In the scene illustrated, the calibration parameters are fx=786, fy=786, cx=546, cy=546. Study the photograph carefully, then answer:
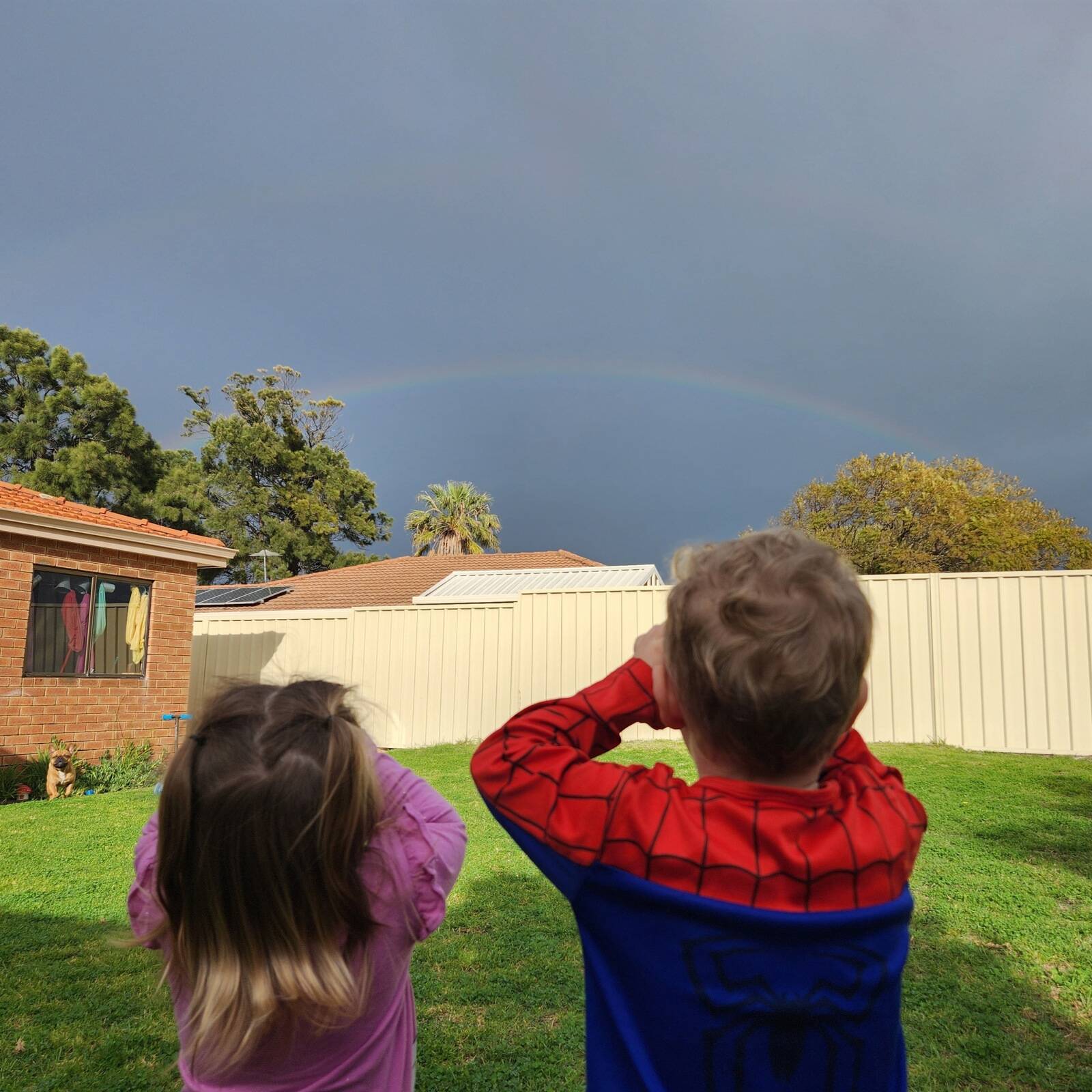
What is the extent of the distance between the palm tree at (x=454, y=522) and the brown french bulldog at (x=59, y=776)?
2086 centimetres

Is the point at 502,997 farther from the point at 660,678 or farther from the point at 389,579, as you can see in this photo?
the point at 389,579

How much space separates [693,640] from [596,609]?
9.75 metres

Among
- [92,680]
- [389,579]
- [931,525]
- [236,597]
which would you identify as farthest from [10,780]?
[931,525]

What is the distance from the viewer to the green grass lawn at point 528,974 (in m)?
2.46

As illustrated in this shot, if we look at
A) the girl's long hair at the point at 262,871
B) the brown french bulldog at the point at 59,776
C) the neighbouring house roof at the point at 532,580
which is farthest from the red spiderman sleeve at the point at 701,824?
the neighbouring house roof at the point at 532,580

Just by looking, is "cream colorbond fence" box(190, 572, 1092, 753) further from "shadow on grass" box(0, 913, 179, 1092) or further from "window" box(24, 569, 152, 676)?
"shadow on grass" box(0, 913, 179, 1092)

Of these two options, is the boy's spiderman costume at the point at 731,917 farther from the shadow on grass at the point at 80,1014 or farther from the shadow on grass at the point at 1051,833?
the shadow on grass at the point at 1051,833

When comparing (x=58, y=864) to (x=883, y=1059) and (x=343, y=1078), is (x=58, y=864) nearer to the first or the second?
(x=343, y=1078)

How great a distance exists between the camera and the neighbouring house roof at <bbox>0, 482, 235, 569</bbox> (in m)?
8.09

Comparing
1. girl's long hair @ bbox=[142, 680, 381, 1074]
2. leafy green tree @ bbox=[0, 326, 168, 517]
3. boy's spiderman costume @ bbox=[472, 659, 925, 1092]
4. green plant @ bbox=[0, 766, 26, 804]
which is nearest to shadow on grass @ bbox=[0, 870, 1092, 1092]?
girl's long hair @ bbox=[142, 680, 381, 1074]

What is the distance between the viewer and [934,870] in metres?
4.17

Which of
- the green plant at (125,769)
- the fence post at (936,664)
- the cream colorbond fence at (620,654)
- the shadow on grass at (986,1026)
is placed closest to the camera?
the shadow on grass at (986,1026)

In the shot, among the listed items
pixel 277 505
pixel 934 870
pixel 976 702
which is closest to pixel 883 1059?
pixel 934 870

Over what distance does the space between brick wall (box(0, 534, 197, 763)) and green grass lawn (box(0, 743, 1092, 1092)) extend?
128 inches
